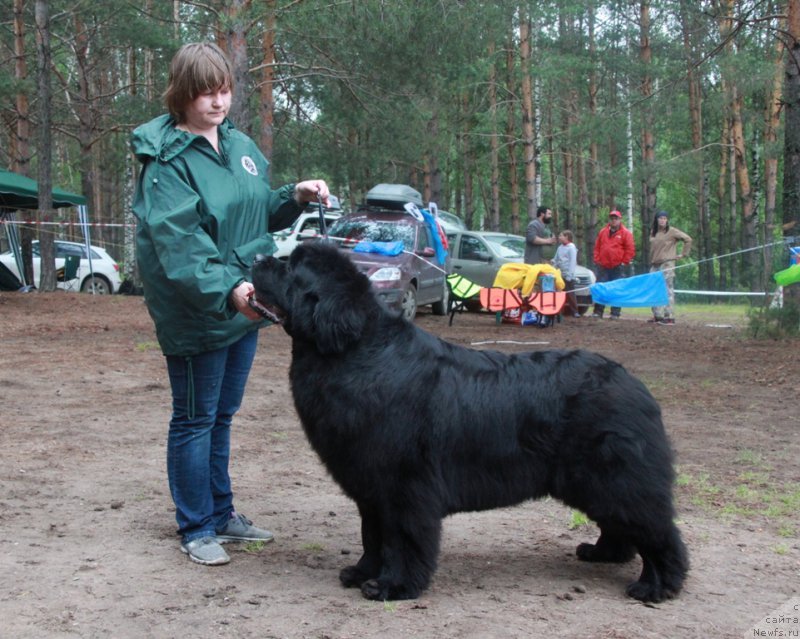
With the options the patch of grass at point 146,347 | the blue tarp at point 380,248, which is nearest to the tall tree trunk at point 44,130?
the blue tarp at point 380,248

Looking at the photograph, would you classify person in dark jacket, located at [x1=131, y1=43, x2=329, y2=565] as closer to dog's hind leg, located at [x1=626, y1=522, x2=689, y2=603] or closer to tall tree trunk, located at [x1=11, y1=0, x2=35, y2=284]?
dog's hind leg, located at [x1=626, y1=522, x2=689, y2=603]

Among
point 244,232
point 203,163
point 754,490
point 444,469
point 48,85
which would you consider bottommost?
point 754,490

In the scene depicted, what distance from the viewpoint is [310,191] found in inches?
159

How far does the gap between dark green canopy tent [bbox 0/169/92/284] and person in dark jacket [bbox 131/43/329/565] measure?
15249 millimetres

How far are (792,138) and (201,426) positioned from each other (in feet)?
35.3

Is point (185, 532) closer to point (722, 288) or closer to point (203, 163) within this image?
point (203, 163)

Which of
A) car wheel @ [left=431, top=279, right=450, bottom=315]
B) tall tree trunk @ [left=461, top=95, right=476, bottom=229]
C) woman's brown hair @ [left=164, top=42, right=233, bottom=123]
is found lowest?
car wheel @ [left=431, top=279, right=450, bottom=315]

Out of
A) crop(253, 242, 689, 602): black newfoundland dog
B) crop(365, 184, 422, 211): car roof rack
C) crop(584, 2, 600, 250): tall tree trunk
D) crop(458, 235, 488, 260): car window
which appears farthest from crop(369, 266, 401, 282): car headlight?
crop(584, 2, 600, 250): tall tree trunk

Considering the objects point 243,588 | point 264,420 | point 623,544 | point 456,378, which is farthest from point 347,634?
point 264,420

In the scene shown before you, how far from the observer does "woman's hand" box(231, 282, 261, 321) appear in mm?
3553

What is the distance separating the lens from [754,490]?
5.24 m

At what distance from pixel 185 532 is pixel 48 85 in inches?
653

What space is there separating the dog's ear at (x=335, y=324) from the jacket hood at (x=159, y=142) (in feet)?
3.07

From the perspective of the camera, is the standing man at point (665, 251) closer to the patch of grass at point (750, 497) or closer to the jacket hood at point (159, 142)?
the patch of grass at point (750, 497)
